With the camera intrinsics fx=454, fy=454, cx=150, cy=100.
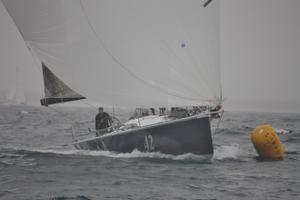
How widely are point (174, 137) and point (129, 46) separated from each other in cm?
290

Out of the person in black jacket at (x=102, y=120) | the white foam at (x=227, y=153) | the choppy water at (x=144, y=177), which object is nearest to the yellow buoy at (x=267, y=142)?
the choppy water at (x=144, y=177)

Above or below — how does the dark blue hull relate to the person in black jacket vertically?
below

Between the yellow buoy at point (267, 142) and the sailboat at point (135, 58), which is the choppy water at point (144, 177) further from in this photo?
the sailboat at point (135, 58)

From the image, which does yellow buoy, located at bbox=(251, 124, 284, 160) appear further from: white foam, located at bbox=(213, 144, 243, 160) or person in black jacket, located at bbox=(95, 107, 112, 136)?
person in black jacket, located at bbox=(95, 107, 112, 136)

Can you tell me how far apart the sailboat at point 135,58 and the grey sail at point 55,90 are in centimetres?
3

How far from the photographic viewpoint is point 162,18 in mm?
Answer: 12445

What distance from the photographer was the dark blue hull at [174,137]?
1277cm

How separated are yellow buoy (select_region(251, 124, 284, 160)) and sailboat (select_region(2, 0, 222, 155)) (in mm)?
1797

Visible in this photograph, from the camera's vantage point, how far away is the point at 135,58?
12.9 meters

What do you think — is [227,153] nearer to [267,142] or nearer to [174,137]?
[267,142]

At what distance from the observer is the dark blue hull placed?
12.8 metres

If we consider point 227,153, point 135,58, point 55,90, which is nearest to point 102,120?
point 55,90

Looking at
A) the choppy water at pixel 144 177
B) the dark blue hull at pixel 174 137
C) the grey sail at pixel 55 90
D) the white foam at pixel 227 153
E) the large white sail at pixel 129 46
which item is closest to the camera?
the choppy water at pixel 144 177

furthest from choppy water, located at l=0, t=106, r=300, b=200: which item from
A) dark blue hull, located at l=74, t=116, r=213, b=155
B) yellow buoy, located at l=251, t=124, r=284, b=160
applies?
yellow buoy, located at l=251, t=124, r=284, b=160
